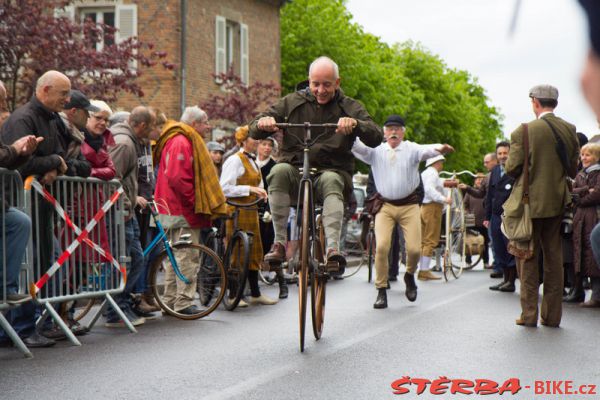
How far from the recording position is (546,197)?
8.34m

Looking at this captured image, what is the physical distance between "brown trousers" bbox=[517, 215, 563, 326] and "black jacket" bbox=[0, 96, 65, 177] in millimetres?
4223

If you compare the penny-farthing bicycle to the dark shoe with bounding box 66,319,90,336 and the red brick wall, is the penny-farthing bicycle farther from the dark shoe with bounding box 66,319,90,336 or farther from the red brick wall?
the red brick wall

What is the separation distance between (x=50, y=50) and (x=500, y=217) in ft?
26.1

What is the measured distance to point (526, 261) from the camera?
8.66m

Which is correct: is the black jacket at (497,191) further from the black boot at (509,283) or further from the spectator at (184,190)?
the spectator at (184,190)

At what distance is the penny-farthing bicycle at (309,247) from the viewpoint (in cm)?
672

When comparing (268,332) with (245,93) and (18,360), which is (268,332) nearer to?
(18,360)

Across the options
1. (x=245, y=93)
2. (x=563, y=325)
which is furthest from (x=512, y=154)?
(x=245, y=93)

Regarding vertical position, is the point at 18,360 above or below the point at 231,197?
below

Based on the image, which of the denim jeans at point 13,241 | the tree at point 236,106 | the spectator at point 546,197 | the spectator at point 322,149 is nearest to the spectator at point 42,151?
the denim jeans at point 13,241

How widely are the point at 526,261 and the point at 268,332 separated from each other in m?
2.44

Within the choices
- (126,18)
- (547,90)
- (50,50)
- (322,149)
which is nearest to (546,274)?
(322,149)

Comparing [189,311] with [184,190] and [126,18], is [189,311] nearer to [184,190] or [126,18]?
[184,190]

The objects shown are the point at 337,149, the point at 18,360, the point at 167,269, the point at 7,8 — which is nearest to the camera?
the point at 18,360
